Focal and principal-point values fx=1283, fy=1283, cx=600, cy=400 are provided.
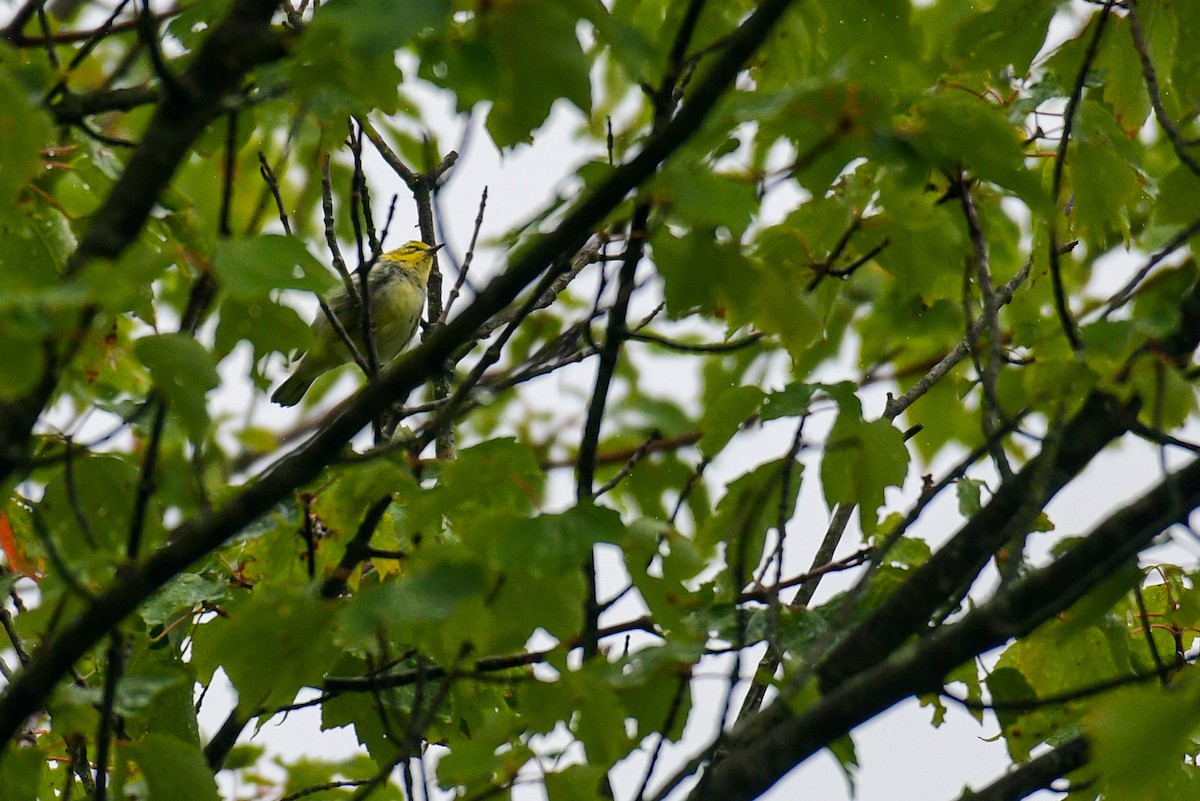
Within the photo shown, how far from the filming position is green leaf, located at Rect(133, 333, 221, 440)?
77.2 inches

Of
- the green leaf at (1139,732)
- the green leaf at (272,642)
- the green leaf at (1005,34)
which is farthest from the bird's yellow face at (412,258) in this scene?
the green leaf at (1139,732)

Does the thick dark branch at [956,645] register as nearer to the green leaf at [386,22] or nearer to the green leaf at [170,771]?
the green leaf at [170,771]

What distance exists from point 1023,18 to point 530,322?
7.39ft

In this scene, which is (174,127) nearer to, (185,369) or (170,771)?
(185,369)

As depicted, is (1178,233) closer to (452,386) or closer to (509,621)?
(509,621)

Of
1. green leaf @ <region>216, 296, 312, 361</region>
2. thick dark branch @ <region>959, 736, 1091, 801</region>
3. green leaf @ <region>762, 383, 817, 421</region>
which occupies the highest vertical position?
green leaf @ <region>216, 296, 312, 361</region>

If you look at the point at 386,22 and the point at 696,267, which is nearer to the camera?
the point at 386,22

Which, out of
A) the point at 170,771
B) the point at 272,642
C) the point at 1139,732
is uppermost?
the point at 272,642

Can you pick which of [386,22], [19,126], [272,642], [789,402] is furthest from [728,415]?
[19,126]

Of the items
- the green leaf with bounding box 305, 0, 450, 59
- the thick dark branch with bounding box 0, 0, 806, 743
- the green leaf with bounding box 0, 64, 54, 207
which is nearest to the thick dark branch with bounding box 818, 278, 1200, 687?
the thick dark branch with bounding box 0, 0, 806, 743

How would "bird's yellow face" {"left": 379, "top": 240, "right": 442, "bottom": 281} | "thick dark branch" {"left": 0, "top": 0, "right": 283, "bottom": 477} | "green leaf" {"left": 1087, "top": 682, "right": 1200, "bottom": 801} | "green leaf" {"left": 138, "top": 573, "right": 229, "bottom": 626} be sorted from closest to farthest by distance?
"green leaf" {"left": 1087, "top": 682, "right": 1200, "bottom": 801} → "thick dark branch" {"left": 0, "top": 0, "right": 283, "bottom": 477} → "green leaf" {"left": 138, "top": 573, "right": 229, "bottom": 626} → "bird's yellow face" {"left": 379, "top": 240, "right": 442, "bottom": 281}

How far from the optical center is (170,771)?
92.3 inches

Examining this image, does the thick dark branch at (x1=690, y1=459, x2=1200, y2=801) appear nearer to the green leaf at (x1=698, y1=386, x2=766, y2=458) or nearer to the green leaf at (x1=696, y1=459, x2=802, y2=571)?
the green leaf at (x1=696, y1=459, x2=802, y2=571)

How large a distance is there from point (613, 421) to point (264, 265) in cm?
56
